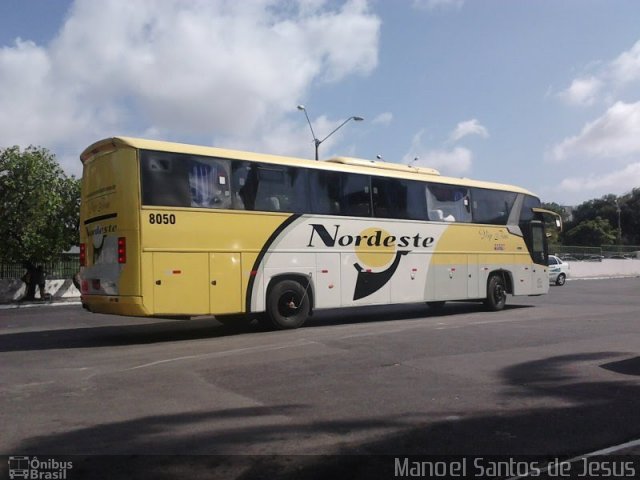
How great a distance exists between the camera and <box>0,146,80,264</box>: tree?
24219mm

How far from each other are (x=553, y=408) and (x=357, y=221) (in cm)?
822

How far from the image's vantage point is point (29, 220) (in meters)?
24.4

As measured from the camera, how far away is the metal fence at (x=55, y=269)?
84.2ft

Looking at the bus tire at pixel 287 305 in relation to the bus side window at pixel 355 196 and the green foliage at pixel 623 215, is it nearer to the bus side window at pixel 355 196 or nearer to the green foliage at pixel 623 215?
the bus side window at pixel 355 196

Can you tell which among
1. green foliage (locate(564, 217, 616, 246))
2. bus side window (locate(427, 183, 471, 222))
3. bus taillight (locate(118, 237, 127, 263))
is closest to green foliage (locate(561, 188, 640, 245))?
green foliage (locate(564, 217, 616, 246))

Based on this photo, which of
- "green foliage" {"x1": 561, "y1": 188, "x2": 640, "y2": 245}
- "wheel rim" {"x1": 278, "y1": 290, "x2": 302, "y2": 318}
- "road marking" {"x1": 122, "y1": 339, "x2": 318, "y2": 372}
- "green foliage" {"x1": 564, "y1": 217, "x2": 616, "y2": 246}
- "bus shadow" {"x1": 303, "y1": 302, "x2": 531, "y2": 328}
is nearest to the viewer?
"road marking" {"x1": 122, "y1": 339, "x2": 318, "y2": 372}

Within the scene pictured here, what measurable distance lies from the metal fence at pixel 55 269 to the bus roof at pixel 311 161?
1612 centimetres

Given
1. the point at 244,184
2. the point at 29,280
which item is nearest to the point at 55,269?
the point at 29,280

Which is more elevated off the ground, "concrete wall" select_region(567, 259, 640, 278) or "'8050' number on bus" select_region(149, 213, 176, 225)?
"'8050' number on bus" select_region(149, 213, 176, 225)

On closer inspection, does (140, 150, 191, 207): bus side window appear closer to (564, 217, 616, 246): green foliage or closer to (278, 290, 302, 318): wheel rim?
(278, 290, 302, 318): wheel rim

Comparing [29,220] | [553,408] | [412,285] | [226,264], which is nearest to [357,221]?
[412,285]

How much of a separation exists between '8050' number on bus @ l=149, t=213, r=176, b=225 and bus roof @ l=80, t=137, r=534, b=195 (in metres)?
1.18

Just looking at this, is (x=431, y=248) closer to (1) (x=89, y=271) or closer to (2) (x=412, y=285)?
(2) (x=412, y=285)

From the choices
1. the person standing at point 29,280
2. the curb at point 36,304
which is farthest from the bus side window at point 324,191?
the person standing at point 29,280
